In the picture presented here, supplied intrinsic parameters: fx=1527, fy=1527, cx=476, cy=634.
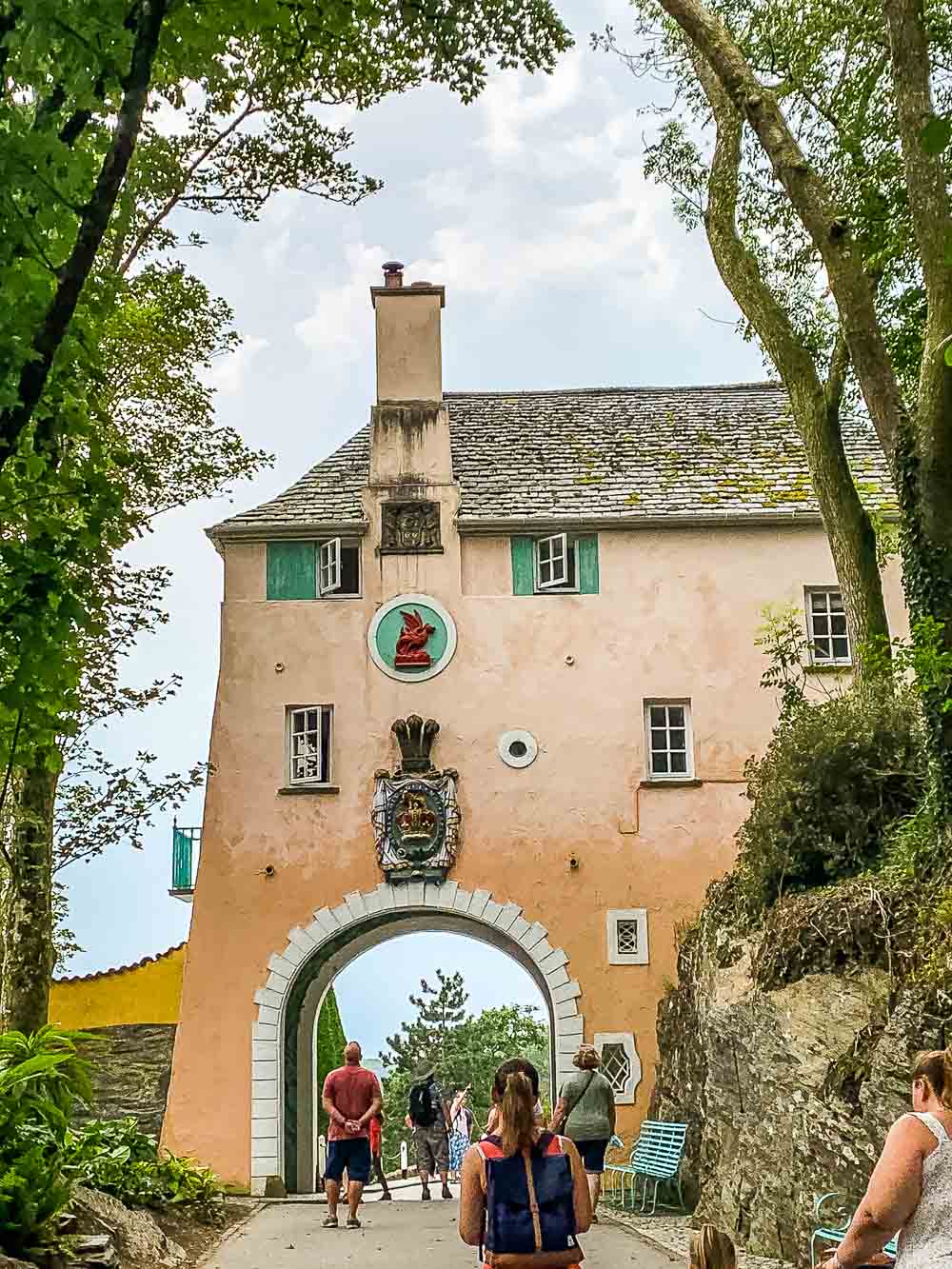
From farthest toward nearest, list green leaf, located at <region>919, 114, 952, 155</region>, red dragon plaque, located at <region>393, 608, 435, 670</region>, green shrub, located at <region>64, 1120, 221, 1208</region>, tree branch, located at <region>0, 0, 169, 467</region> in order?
red dragon plaque, located at <region>393, 608, 435, 670</region>
green shrub, located at <region>64, 1120, 221, 1208</region>
tree branch, located at <region>0, 0, 169, 467</region>
green leaf, located at <region>919, 114, 952, 155</region>

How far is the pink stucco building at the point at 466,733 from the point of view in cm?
2147

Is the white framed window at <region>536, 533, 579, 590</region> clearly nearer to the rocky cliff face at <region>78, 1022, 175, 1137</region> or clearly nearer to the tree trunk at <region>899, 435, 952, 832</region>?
the rocky cliff face at <region>78, 1022, 175, 1137</region>

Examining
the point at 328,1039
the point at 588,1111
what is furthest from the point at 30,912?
the point at 328,1039

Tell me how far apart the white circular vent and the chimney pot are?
24.3ft

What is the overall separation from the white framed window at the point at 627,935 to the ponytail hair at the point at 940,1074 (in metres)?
16.7

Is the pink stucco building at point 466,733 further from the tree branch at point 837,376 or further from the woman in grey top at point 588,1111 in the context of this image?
the woman in grey top at point 588,1111

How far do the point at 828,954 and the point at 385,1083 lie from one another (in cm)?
4611

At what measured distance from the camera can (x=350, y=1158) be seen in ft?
46.8

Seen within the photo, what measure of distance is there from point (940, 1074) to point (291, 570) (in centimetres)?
1869

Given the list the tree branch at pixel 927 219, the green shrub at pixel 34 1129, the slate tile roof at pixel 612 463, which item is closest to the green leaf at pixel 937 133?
the green shrub at pixel 34 1129

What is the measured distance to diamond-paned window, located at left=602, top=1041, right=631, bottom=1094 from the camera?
20875 millimetres

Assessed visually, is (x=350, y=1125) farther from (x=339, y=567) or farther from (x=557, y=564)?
(x=557, y=564)

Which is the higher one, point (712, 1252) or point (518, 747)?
point (518, 747)

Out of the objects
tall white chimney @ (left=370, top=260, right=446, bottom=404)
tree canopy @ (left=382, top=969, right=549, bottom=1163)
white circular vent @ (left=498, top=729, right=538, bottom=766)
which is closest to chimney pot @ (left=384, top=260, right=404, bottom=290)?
tall white chimney @ (left=370, top=260, right=446, bottom=404)
